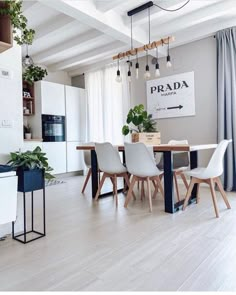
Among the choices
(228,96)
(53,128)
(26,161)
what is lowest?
(26,161)

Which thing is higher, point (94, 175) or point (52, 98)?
point (52, 98)

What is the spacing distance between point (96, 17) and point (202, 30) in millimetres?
1884

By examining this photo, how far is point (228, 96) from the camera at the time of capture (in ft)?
12.8

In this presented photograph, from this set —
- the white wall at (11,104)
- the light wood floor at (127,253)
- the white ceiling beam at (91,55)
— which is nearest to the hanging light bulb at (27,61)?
the white ceiling beam at (91,55)

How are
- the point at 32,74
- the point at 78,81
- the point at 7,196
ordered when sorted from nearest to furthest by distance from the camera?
1. the point at 7,196
2. the point at 32,74
3. the point at 78,81

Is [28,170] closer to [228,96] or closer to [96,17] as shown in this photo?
[96,17]

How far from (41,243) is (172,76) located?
12.5ft

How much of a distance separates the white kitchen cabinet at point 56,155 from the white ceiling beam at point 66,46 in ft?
6.29

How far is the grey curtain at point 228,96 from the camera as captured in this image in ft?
12.7

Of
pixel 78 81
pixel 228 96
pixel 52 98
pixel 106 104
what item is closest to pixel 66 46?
pixel 52 98

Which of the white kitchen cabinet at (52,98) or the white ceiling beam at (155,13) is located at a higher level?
the white ceiling beam at (155,13)

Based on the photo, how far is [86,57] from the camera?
5.33 metres

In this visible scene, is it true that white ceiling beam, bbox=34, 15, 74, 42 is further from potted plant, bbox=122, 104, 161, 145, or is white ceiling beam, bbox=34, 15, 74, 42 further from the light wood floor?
the light wood floor

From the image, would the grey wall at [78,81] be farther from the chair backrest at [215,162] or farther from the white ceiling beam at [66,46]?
the chair backrest at [215,162]
